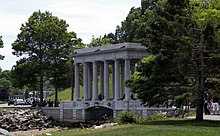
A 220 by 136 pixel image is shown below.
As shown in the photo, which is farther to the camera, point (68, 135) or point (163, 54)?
point (163, 54)

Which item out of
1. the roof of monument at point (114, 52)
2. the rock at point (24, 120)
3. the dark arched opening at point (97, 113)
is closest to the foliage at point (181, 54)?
the roof of monument at point (114, 52)

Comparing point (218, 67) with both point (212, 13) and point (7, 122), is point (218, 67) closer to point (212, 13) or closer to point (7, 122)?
point (212, 13)

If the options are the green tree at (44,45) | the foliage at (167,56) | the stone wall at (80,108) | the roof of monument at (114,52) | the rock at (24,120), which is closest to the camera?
the foliage at (167,56)

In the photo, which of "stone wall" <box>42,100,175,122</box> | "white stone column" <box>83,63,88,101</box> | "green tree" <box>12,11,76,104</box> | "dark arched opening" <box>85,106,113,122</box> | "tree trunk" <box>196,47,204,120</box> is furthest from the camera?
"green tree" <box>12,11,76,104</box>

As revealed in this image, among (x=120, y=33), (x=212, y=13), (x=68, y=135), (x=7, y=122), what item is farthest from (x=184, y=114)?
(x=120, y=33)

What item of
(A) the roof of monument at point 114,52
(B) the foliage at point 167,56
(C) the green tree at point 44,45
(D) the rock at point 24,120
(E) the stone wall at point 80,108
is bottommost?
(D) the rock at point 24,120

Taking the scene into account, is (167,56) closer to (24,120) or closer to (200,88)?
(200,88)

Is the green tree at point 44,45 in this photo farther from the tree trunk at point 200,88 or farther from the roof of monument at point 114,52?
the tree trunk at point 200,88

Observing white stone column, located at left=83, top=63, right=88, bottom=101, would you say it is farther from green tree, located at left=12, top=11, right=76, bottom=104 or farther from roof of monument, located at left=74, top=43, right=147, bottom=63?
green tree, located at left=12, top=11, right=76, bottom=104

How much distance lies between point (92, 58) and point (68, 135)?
37723 millimetres

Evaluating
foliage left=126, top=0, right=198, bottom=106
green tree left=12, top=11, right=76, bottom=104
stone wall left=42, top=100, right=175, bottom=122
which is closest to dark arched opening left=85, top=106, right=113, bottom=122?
stone wall left=42, top=100, right=175, bottom=122

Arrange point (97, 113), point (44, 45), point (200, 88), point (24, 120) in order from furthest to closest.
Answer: point (44, 45) < point (24, 120) < point (97, 113) < point (200, 88)

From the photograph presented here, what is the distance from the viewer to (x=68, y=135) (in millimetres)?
25141

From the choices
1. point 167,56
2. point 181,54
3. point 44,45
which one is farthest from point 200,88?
point 44,45
